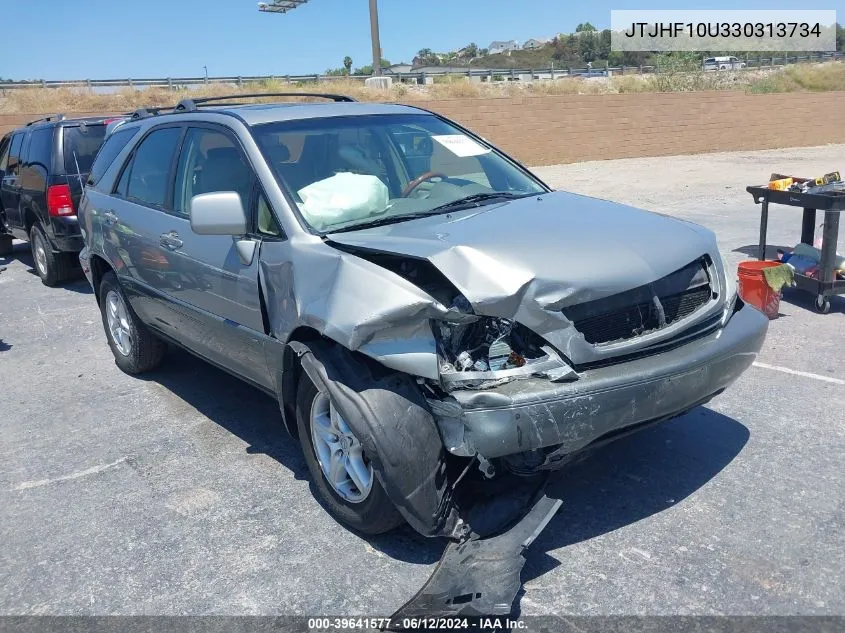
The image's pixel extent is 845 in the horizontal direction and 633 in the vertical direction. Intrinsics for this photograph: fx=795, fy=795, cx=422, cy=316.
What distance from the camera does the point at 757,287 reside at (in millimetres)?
6332

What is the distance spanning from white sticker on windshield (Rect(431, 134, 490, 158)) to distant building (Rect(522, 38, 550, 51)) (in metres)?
114

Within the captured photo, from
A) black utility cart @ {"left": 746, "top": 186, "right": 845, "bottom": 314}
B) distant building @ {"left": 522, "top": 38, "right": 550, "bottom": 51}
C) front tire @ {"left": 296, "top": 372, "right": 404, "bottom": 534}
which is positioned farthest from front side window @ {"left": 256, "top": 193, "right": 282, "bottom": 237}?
distant building @ {"left": 522, "top": 38, "right": 550, "bottom": 51}

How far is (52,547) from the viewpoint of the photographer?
143 inches

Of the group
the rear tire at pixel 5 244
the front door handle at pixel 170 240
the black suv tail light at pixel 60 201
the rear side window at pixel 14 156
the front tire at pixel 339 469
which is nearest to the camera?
the front tire at pixel 339 469

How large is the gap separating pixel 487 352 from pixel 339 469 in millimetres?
954

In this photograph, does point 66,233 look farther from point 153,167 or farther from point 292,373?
point 292,373

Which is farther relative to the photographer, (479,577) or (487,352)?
(487,352)

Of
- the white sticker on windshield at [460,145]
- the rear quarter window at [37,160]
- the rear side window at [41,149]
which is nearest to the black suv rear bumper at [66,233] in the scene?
the rear quarter window at [37,160]

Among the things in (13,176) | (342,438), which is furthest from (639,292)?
(13,176)

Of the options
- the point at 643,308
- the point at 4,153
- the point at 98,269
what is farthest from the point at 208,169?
the point at 4,153

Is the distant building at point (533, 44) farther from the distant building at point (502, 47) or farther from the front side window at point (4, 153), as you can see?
the front side window at point (4, 153)

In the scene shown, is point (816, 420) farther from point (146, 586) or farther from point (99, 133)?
point (99, 133)

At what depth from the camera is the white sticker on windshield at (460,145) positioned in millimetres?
4836

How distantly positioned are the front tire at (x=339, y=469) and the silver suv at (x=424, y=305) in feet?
0.03
